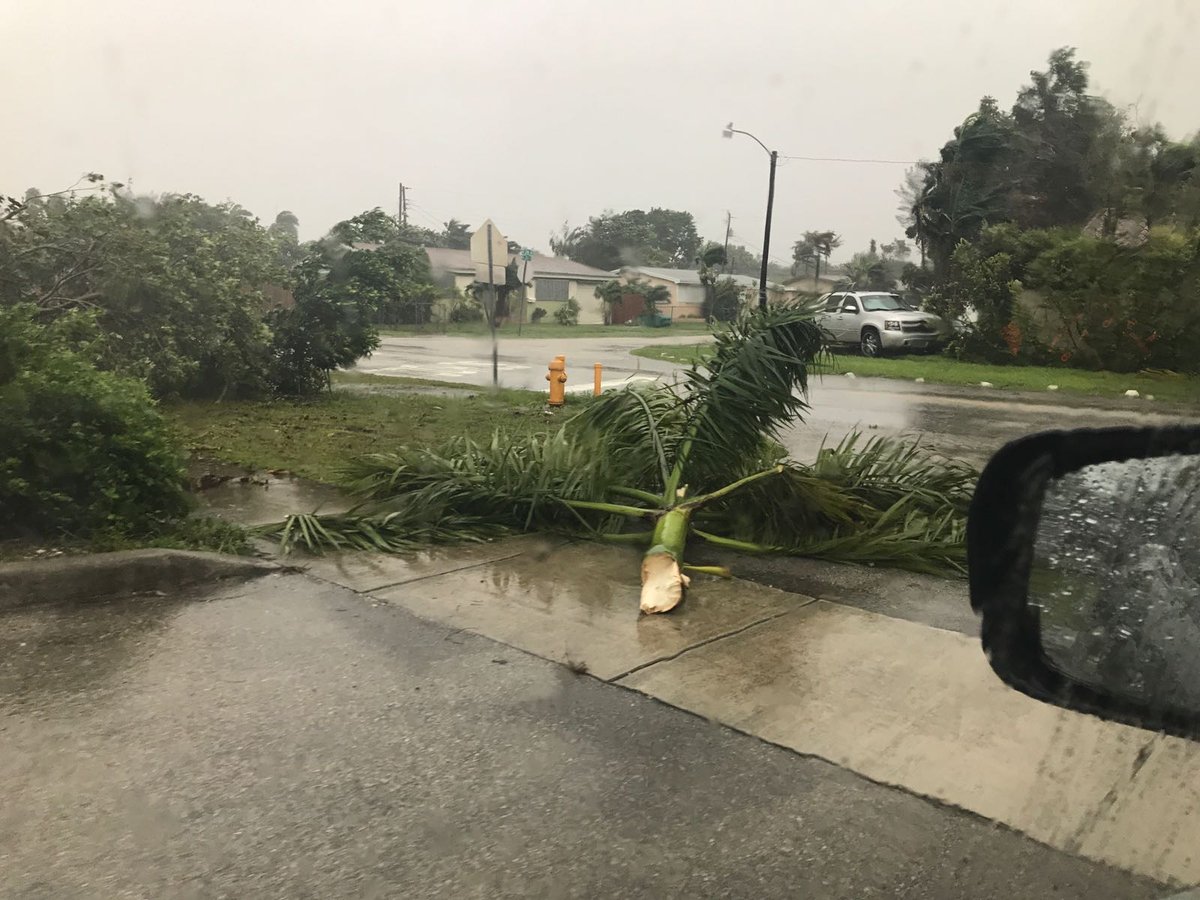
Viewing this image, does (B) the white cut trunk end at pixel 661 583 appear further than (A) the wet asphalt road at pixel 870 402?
No

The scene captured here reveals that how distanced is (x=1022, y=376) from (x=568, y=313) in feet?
57.6

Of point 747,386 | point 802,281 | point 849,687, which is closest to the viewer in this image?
point 849,687

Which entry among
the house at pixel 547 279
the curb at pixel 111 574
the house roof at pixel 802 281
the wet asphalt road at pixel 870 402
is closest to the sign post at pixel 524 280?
the house at pixel 547 279

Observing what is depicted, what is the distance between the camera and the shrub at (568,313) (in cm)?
3247

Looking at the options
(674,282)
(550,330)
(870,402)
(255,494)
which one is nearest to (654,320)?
(674,282)

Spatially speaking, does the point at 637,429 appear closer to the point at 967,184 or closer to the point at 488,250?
the point at 488,250

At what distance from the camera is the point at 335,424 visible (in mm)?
11555

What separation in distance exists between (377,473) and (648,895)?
5027 mm

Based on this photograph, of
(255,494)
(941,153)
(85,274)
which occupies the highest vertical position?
(941,153)

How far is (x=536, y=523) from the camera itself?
6.93 m

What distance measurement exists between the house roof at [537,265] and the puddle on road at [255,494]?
19.2 ft

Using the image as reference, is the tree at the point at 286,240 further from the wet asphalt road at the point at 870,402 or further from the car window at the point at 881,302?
the car window at the point at 881,302

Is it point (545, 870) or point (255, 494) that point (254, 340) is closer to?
point (255, 494)

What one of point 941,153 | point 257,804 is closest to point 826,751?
point 257,804
